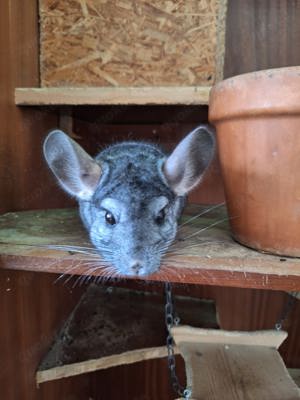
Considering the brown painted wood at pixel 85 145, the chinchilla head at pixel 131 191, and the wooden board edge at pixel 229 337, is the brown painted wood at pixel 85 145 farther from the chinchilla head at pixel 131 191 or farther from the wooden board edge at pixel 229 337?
the wooden board edge at pixel 229 337

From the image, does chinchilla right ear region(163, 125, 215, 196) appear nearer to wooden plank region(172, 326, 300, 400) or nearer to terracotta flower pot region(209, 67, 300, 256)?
terracotta flower pot region(209, 67, 300, 256)

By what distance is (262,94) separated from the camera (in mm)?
766

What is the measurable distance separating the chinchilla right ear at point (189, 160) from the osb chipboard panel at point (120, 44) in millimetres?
Answer: 393

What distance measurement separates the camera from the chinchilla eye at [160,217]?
0.90 meters

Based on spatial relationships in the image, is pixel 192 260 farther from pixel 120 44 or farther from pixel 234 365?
pixel 120 44

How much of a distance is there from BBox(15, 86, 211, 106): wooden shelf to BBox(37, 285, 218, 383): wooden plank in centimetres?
83

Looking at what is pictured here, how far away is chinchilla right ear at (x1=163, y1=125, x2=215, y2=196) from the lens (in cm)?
87

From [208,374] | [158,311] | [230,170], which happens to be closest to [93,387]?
[158,311]

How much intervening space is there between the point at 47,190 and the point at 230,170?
82cm

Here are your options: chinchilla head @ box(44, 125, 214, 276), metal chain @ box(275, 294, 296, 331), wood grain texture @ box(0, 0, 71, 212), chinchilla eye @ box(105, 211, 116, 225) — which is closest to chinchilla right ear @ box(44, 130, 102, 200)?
chinchilla head @ box(44, 125, 214, 276)

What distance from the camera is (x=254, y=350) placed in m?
1.07

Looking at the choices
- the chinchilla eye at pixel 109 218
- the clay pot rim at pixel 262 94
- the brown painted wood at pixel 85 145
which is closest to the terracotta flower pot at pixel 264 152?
the clay pot rim at pixel 262 94

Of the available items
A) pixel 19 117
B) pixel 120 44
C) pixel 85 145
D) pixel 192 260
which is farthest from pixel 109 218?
pixel 85 145

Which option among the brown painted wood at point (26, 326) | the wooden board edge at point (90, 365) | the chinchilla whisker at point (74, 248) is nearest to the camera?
the chinchilla whisker at point (74, 248)
